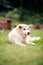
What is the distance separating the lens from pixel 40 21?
19.6m

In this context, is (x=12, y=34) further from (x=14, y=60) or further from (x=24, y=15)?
(x=24, y=15)

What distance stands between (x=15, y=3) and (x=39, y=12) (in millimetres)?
2193

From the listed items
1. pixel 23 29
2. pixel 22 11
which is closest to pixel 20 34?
pixel 23 29

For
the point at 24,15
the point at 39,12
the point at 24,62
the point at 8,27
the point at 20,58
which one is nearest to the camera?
the point at 24,62

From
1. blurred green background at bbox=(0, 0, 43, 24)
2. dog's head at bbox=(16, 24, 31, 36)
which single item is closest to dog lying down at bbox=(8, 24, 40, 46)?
dog's head at bbox=(16, 24, 31, 36)

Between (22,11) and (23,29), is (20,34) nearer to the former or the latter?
(23,29)

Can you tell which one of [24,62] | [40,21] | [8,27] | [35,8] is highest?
[35,8]

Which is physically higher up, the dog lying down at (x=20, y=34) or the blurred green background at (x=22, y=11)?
the blurred green background at (x=22, y=11)

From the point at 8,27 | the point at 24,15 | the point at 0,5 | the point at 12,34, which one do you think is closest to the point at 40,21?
the point at 24,15

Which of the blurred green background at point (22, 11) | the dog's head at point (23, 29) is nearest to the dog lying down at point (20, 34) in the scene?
the dog's head at point (23, 29)

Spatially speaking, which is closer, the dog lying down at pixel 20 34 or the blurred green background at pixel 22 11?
the dog lying down at pixel 20 34

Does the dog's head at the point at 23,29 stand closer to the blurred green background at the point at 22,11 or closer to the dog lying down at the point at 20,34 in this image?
the dog lying down at the point at 20,34

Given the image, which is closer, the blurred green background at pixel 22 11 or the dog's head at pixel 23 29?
the dog's head at pixel 23 29

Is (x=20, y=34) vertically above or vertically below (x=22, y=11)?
below
